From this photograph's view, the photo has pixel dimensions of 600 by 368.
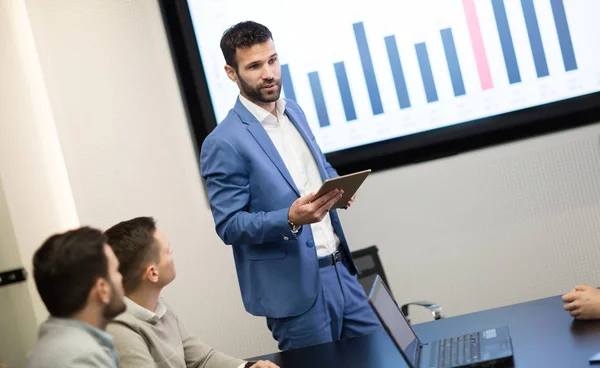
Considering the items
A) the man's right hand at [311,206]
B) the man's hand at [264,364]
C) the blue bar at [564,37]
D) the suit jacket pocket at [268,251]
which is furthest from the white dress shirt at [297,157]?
the blue bar at [564,37]

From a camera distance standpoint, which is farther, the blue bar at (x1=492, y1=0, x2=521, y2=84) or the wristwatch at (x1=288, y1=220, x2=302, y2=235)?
the blue bar at (x1=492, y1=0, x2=521, y2=84)

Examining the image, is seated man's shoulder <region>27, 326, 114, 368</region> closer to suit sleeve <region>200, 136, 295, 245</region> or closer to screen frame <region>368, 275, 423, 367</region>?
screen frame <region>368, 275, 423, 367</region>

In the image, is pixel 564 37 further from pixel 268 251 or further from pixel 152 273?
pixel 152 273

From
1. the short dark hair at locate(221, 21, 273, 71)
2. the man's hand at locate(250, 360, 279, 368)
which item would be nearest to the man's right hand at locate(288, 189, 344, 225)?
the man's hand at locate(250, 360, 279, 368)

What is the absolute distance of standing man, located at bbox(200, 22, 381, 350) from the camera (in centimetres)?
297

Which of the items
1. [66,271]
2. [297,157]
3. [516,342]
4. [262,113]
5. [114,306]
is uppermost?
[262,113]

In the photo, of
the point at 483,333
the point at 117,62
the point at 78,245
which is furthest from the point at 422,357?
the point at 117,62

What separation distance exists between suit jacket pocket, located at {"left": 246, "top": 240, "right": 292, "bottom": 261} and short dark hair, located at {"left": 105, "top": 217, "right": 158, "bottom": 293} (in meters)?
0.51

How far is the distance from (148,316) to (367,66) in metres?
1.97

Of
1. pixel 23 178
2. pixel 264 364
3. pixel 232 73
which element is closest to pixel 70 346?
pixel 264 364

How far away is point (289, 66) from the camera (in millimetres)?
4105

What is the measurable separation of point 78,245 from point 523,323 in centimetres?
119

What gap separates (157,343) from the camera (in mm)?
2471

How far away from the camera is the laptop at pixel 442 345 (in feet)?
6.86
